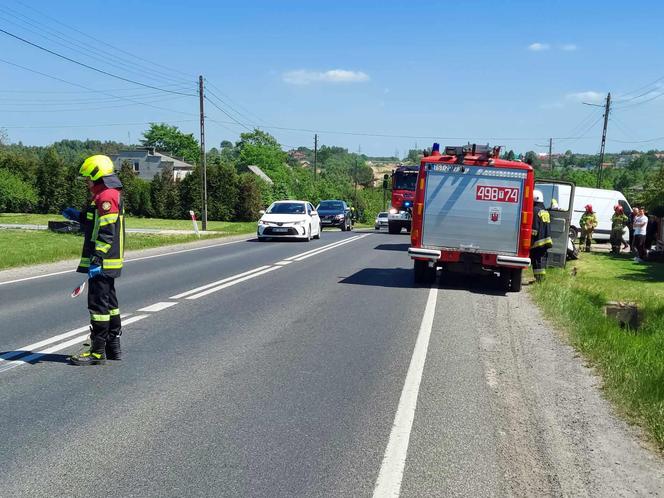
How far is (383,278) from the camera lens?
14484mm

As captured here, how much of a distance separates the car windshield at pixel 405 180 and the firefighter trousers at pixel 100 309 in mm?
26225

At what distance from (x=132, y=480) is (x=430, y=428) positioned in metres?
2.09

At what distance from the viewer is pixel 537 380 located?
6.53 m

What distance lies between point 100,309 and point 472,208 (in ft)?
26.9

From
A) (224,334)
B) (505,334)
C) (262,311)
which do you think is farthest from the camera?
(262,311)

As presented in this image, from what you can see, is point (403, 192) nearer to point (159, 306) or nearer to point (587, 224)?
point (587, 224)

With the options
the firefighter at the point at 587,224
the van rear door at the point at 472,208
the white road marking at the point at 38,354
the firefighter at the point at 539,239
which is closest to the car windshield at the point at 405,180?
the firefighter at the point at 587,224

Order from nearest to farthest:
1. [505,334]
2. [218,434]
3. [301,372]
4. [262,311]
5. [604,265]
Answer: [218,434] < [301,372] < [505,334] < [262,311] < [604,265]

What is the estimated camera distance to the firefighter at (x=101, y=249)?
634 cm

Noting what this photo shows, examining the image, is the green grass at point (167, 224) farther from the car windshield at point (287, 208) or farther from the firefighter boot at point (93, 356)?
the firefighter boot at point (93, 356)

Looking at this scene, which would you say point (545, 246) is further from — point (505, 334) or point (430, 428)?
point (430, 428)

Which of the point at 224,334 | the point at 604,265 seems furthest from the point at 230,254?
the point at 224,334

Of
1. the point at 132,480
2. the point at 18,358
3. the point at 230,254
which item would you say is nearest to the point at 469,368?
the point at 132,480

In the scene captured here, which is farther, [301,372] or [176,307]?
[176,307]
